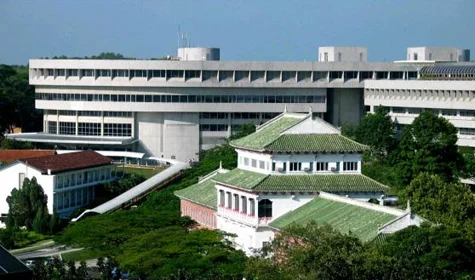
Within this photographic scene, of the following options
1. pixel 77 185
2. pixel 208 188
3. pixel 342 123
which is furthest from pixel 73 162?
pixel 342 123

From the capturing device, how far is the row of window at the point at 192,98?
139500 mm

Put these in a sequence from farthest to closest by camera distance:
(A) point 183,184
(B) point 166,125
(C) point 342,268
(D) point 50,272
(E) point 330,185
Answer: (B) point 166,125
(A) point 183,184
(E) point 330,185
(D) point 50,272
(C) point 342,268

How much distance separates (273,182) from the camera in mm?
77250

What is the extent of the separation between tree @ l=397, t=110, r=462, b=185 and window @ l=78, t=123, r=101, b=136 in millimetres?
49074

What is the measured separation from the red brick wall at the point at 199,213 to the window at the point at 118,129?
51266 millimetres

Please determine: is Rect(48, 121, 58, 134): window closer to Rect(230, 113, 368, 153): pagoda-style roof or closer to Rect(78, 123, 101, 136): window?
Rect(78, 123, 101, 136): window

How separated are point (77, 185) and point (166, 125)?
33484mm

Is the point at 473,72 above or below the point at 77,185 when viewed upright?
above

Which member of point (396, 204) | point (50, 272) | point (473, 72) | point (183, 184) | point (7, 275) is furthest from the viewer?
point (473, 72)

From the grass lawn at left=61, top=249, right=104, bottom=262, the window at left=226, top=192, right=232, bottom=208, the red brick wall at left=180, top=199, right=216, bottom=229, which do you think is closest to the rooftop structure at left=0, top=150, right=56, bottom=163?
the red brick wall at left=180, top=199, right=216, bottom=229

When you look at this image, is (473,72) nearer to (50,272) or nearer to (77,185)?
(77,185)

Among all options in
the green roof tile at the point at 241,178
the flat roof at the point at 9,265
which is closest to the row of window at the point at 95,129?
the green roof tile at the point at 241,178

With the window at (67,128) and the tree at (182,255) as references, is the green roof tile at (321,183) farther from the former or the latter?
the window at (67,128)

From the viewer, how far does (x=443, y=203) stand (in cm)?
7325
